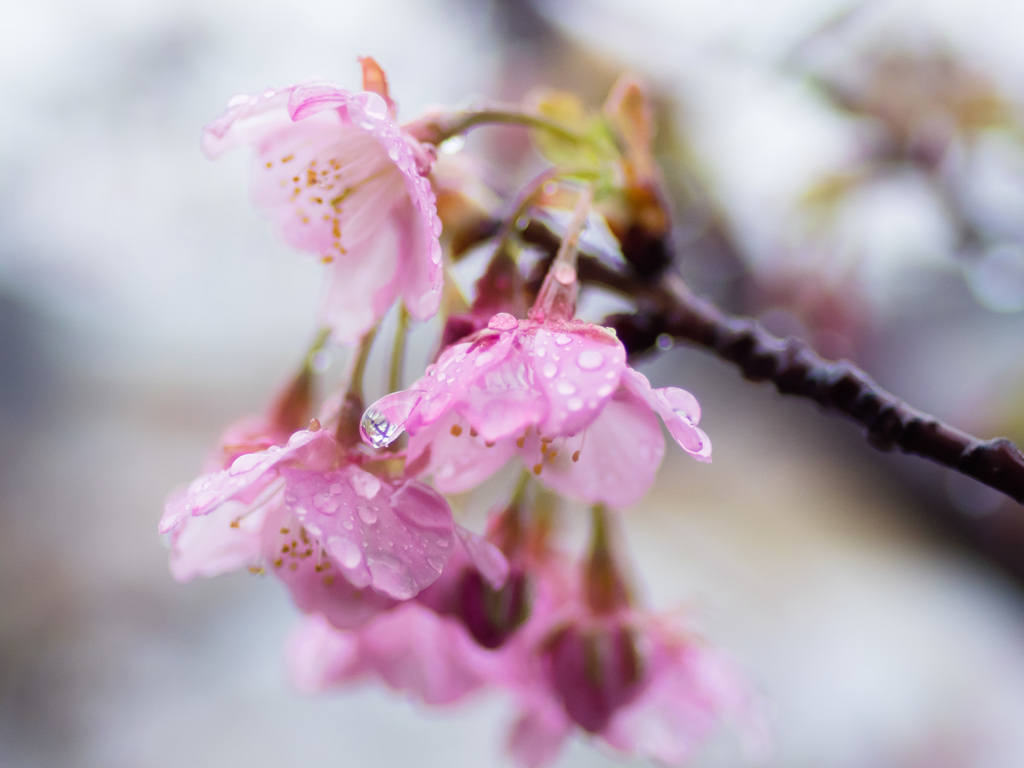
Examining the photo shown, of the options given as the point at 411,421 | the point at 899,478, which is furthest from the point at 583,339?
the point at 899,478

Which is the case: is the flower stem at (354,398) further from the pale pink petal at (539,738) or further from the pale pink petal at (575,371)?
the pale pink petal at (539,738)

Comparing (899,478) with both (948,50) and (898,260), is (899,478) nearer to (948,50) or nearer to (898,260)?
(898,260)

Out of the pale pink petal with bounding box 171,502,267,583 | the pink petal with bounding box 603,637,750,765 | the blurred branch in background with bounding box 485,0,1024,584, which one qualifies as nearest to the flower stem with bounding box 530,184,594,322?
the pale pink petal with bounding box 171,502,267,583

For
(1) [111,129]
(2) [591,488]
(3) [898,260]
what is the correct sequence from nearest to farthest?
(2) [591,488], (3) [898,260], (1) [111,129]

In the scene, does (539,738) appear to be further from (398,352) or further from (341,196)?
(341,196)

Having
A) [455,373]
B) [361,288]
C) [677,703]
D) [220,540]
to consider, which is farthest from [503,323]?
[677,703]

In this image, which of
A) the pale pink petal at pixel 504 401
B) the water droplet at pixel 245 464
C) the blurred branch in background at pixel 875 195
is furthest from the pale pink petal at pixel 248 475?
the blurred branch in background at pixel 875 195

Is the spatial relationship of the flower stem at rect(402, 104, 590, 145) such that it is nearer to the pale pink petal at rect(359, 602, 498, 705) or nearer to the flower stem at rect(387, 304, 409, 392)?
the flower stem at rect(387, 304, 409, 392)
